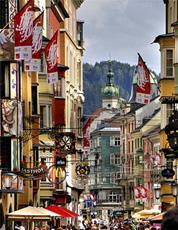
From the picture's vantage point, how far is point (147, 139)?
124 meters

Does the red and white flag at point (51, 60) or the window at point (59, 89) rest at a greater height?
the window at point (59, 89)

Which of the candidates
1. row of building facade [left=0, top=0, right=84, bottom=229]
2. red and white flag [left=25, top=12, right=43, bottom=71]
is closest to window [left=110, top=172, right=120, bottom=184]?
row of building facade [left=0, top=0, right=84, bottom=229]

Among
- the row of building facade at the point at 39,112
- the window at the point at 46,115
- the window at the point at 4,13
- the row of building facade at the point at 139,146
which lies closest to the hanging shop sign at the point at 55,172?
the row of building facade at the point at 39,112

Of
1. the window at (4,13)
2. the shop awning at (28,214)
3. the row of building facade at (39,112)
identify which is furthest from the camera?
the window at (4,13)

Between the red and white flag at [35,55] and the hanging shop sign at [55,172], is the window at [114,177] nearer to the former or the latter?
the hanging shop sign at [55,172]

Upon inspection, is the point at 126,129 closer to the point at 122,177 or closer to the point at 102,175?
the point at 122,177

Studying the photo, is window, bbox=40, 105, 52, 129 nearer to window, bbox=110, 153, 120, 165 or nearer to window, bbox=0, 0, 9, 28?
window, bbox=0, 0, 9, 28

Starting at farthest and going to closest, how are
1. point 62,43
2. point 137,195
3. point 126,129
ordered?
point 126,129 → point 137,195 → point 62,43

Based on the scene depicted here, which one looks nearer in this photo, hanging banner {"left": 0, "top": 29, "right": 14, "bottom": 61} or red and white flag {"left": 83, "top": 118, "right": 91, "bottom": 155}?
hanging banner {"left": 0, "top": 29, "right": 14, "bottom": 61}

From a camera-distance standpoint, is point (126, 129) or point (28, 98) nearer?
point (28, 98)

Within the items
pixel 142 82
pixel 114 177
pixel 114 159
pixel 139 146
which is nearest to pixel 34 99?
pixel 142 82

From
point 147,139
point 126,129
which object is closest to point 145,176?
point 147,139

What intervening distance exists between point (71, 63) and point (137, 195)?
17.1m

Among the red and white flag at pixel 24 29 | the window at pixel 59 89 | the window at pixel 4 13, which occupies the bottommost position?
the red and white flag at pixel 24 29
